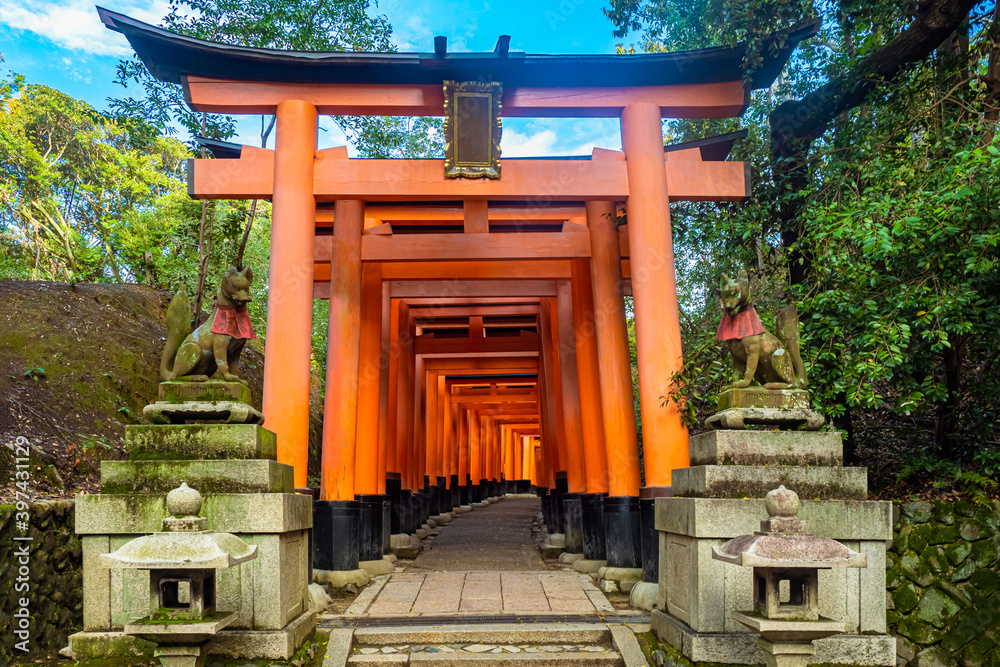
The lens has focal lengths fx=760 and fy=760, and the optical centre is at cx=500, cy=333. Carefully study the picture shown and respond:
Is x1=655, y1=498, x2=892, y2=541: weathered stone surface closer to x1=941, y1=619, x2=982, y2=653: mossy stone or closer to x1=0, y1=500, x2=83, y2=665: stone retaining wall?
x1=941, y1=619, x2=982, y2=653: mossy stone

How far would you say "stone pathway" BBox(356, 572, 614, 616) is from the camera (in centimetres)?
694

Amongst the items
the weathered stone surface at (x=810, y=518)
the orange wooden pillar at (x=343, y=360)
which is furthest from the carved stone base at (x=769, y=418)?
the orange wooden pillar at (x=343, y=360)

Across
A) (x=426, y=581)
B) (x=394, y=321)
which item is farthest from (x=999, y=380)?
(x=394, y=321)

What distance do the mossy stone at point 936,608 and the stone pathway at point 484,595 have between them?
8.18ft

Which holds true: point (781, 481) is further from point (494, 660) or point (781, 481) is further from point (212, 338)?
point (212, 338)

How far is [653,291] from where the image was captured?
8.34 metres

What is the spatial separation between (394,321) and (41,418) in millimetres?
6096

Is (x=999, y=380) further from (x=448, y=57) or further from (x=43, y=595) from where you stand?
(x=43, y=595)

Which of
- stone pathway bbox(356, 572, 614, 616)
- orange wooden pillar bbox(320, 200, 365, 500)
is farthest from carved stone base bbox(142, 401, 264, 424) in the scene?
orange wooden pillar bbox(320, 200, 365, 500)

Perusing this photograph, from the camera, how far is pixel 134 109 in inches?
496

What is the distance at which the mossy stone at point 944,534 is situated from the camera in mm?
6121

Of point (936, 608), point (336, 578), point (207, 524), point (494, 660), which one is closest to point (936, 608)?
point (936, 608)

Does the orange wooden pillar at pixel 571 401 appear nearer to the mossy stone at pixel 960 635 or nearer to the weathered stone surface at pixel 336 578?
the weathered stone surface at pixel 336 578

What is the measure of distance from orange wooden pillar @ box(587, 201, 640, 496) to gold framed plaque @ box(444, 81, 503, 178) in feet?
7.32
